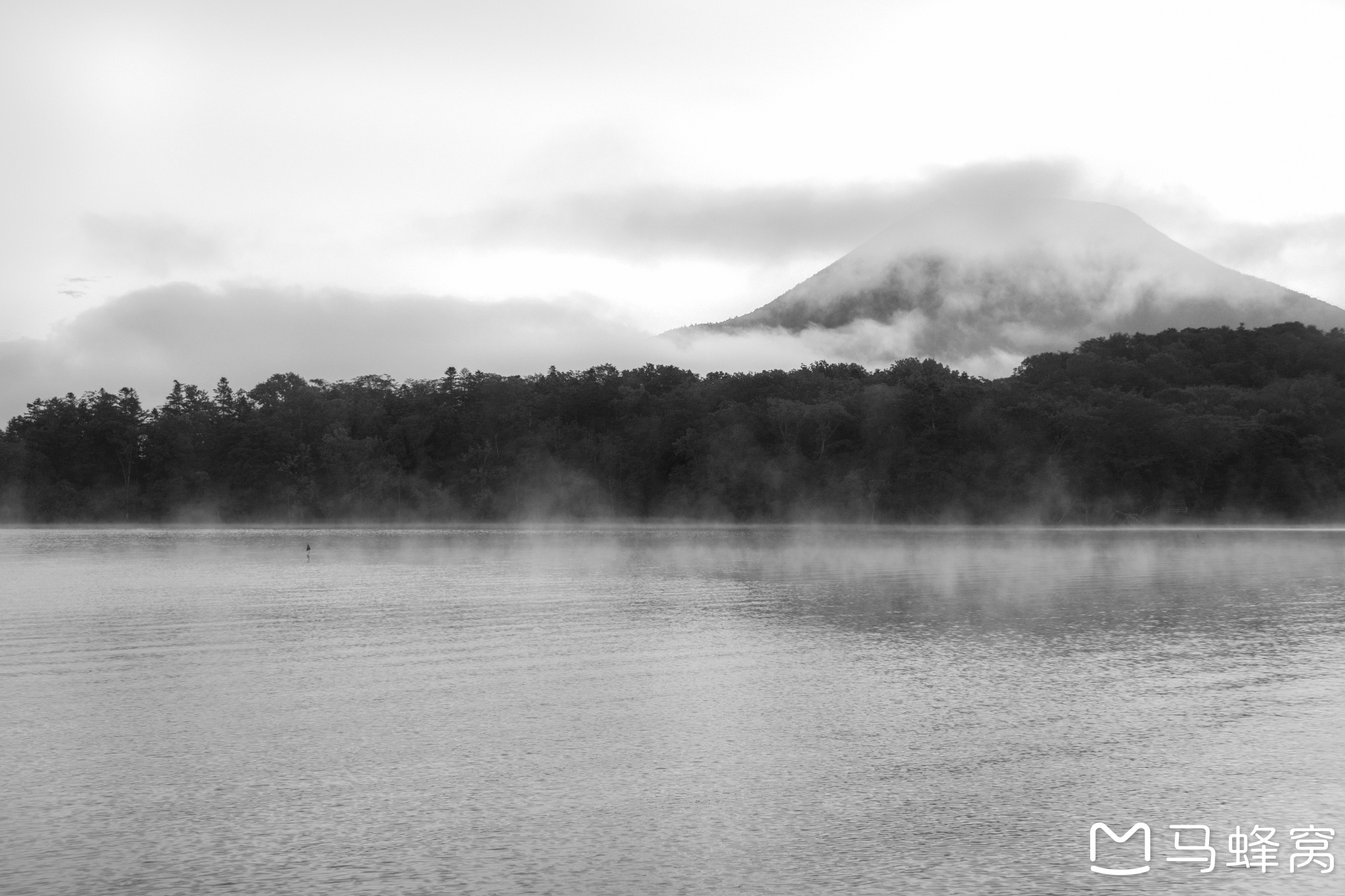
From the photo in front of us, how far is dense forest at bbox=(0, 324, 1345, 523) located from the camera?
272ft

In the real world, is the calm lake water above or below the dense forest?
below

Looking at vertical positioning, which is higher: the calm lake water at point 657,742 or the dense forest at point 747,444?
the dense forest at point 747,444

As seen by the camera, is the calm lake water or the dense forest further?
the dense forest

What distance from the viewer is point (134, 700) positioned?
46.7 ft

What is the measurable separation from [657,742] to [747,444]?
260ft

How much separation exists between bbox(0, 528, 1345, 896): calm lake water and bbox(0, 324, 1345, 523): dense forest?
2291 inches

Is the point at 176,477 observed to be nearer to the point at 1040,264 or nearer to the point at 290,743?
the point at 290,743

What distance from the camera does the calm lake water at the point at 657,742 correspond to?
332 inches

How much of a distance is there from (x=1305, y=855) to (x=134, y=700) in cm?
1228

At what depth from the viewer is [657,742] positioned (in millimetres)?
12047

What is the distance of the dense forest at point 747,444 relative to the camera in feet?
272

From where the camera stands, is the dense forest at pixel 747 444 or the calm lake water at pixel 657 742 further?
the dense forest at pixel 747 444

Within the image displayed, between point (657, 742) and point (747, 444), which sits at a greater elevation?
point (747, 444)

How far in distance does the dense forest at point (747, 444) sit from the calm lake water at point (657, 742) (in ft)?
191
